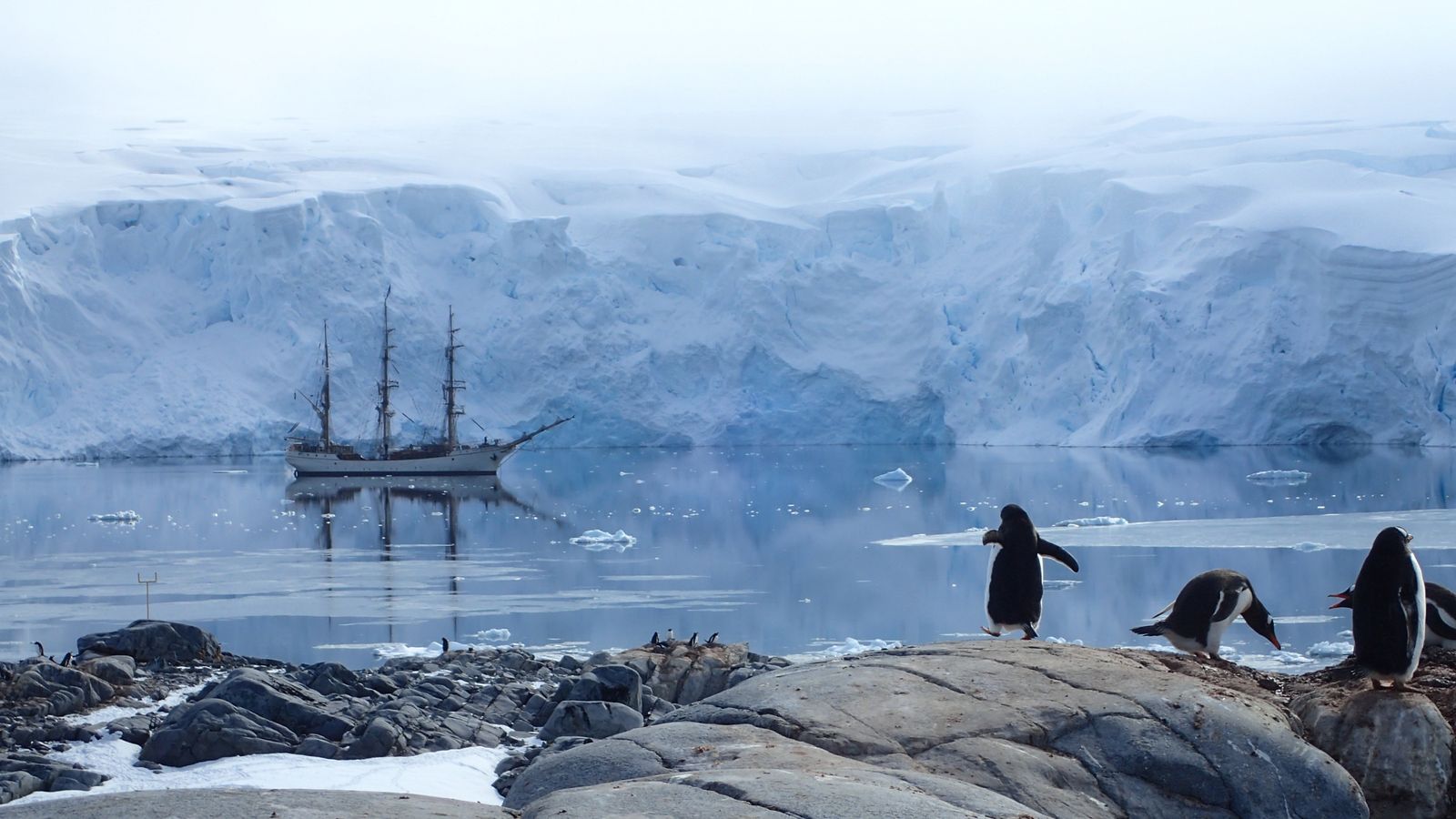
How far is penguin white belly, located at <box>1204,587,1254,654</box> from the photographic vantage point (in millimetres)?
5277

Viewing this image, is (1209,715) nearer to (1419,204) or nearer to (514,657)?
(514,657)

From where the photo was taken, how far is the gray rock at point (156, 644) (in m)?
9.37

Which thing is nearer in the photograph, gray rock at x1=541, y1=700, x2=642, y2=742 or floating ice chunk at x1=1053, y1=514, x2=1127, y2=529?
gray rock at x1=541, y1=700, x2=642, y2=742

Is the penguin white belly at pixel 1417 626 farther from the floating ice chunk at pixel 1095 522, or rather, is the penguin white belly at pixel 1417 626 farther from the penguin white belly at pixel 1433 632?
the floating ice chunk at pixel 1095 522

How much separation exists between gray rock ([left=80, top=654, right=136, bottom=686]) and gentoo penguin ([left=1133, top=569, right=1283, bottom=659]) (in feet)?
18.3

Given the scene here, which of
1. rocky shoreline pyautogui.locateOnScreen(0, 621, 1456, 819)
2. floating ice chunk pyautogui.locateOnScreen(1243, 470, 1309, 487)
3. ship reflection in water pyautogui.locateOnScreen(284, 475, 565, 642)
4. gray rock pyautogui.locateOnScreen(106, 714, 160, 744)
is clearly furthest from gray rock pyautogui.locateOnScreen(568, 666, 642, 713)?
floating ice chunk pyautogui.locateOnScreen(1243, 470, 1309, 487)

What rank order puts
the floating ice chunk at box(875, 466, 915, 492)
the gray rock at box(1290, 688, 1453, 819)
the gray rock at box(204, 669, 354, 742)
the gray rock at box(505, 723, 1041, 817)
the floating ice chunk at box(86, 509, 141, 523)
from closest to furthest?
the gray rock at box(505, 723, 1041, 817)
the gray rock at box(1290, 688, 1453, 819)
the gray rock at box(204, 669, 354, 742)
the floating ice chunk at box(86, 509, 141, 523)
the floating ice chunk at box(875, 466, 915, 492)

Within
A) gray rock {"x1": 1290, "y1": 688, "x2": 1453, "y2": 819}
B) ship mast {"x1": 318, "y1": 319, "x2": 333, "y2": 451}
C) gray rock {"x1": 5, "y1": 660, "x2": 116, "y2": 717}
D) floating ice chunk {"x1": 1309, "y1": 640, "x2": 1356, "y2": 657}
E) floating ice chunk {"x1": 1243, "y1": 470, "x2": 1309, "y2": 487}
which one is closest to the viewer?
gray rock {"x1": 1290, "y1": 688, "x2": 1453, "y2": 819}

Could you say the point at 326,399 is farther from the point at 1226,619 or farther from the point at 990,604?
the point at 1226,619

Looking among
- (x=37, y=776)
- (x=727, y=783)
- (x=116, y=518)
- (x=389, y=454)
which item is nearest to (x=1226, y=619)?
(x=727, y=783)

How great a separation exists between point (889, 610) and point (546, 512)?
12454 mm

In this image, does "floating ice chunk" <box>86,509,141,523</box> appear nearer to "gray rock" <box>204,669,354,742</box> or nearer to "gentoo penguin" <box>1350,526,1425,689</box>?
"gray rock" <box>204,669,354,742</box>

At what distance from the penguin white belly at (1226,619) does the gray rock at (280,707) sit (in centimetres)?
367

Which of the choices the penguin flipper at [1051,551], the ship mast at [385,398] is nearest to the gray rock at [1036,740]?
the penguin flipper at [1051,551]
